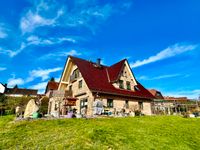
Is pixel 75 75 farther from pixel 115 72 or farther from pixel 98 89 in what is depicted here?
pixel 115 72

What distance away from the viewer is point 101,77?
85.5ft

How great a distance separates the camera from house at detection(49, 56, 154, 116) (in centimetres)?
2256

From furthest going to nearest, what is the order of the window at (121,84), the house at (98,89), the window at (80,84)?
1. the window at (121,84)
2. the window at (80,84)
3. the house at (98,89)

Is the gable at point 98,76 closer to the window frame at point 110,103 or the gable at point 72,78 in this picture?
the gable at point 72,78

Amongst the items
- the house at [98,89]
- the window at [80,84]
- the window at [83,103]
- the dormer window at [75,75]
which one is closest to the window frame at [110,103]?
the house at [98,89]

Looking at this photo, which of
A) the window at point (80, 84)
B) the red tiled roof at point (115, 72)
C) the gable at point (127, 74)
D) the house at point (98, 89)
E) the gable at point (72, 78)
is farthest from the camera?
the gable at point (127, 74)

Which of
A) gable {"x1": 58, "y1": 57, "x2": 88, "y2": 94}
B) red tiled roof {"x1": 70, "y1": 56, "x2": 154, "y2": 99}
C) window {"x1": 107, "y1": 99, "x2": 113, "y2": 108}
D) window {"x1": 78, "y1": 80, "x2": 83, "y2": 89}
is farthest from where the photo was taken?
gable {"x1": 58, "y1": 57, "x2": 88, "y2": 94}

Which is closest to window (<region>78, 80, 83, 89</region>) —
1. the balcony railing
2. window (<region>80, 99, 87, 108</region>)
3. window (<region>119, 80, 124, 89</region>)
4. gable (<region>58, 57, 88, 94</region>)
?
gable (<region>58, 57, 88, 94</region>)

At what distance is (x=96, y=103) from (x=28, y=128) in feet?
28.5

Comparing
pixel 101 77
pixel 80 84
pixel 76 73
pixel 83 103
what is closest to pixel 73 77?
pixel 76 73

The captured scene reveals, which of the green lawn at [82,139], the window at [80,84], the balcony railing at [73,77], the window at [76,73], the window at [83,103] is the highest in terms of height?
the window at [76,73]

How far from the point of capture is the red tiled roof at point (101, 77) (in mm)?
22986

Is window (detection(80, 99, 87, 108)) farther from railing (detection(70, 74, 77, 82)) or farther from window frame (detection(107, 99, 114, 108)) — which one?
railing (detection(70, 74, 77, 82))

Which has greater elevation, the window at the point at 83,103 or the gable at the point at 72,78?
Result: the gable at the point at 72,78
